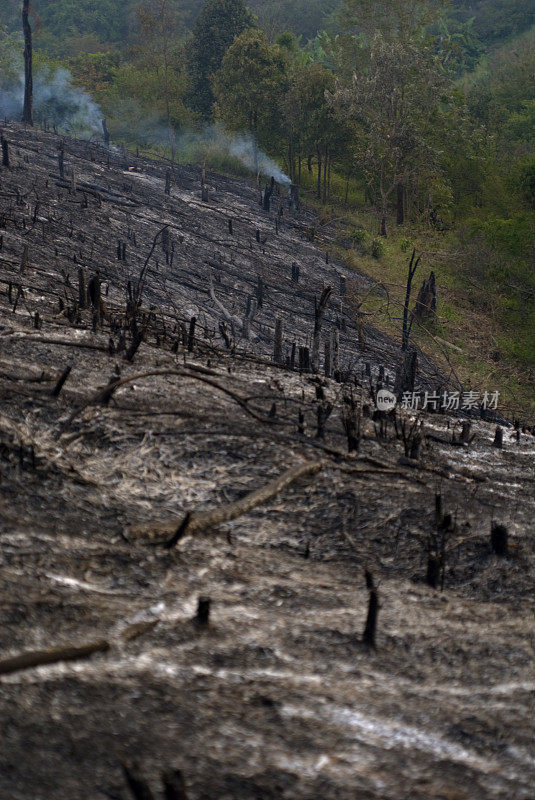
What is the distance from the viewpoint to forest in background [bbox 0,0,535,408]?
28.5 metres

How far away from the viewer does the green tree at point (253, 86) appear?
35125 mm

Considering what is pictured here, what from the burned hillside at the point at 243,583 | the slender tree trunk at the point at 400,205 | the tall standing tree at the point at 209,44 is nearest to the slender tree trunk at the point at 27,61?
the tall standing tree at the point at 209,44

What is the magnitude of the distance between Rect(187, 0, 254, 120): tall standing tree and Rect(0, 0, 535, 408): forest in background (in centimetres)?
8

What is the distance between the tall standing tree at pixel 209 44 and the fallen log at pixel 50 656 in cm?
4034

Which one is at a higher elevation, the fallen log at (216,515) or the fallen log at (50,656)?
the fallen log at (50,656)

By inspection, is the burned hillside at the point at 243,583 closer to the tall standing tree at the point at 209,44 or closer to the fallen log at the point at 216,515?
the fallen log at the point at 216,515

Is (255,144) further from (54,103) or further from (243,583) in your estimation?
(243,583)

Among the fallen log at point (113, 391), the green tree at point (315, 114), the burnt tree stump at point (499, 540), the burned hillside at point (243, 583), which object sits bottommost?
the burnt tree stump at point (499, 540)

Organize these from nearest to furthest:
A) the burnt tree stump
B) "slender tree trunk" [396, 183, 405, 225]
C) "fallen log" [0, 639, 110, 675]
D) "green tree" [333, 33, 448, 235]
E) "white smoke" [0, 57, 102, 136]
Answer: "fallen log" [0, 639, 110, 675] < the burnt tree stump < "green tree" [333, 33, 448, 235] < "slender tree trunk" [396, 183, 405, 225] < "white smoke" [0, 57, 102, 136]

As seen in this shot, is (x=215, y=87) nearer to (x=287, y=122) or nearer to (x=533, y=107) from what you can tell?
(x=287, y=122)

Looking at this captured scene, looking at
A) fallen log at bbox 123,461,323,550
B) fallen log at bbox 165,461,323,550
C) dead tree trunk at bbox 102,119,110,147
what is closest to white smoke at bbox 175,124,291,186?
dead tree trunk at bbox 102,119,110,147

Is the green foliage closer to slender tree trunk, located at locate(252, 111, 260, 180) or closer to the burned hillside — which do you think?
slender tree trunk, located at locate(252, 111, 260, 180)

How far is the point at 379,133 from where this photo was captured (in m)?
32.3

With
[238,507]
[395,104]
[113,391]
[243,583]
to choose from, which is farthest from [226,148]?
[243,583]
